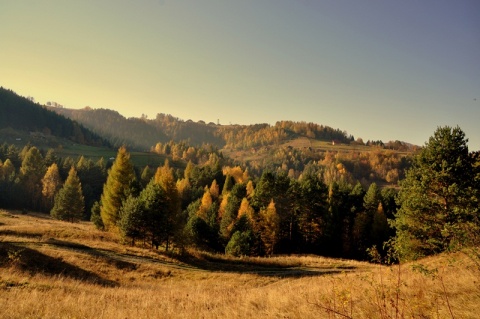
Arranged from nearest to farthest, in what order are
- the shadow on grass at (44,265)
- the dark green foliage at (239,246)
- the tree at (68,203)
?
the shadow on grass at (44,265)
the dark green foliage at (239,246)
the tree at (68,203)

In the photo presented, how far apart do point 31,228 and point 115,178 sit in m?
15.6

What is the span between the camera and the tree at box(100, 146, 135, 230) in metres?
49.3

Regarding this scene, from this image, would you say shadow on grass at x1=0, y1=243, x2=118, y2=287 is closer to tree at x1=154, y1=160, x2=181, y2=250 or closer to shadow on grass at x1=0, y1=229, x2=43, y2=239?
shadow on grass at x1=0, y1=229, x2=43, y2=239

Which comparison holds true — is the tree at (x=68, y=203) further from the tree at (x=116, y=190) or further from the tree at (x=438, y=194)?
the tree at (x=438, y=194)

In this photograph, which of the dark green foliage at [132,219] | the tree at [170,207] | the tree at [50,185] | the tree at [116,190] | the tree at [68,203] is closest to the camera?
the dark green foliage at [132,219]

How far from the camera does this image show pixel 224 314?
944 cm

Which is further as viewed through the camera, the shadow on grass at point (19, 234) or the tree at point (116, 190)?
the tree at point (116, 190)

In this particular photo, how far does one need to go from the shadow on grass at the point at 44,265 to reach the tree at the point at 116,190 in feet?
80.0

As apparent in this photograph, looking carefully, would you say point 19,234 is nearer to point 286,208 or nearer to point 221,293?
point 221,293

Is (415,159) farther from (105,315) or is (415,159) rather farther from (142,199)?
(142,199)

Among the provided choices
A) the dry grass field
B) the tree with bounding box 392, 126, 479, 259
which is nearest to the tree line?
the tree with bounding box 392, 126, 479, 259

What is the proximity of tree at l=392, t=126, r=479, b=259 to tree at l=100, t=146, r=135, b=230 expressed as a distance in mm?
39965

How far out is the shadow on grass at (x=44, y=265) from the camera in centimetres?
2120

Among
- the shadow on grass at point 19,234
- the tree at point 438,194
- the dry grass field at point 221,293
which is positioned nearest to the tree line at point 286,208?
the tree at point 438,194
